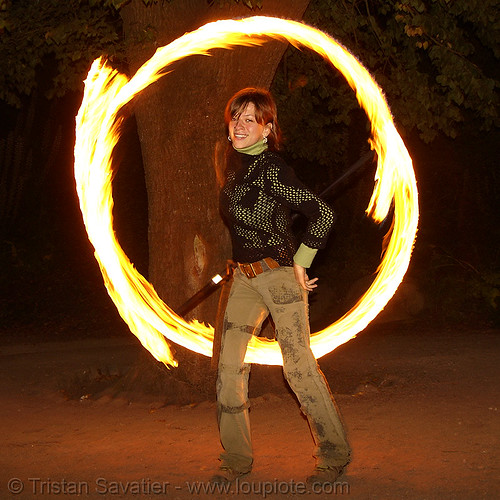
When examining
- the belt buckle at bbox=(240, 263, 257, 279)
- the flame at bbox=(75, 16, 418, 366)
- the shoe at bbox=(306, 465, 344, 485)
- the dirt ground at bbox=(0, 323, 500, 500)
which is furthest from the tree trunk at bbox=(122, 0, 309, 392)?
the shoe at bbox=(306, 465, 344, 485)

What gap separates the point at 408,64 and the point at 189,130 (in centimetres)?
313

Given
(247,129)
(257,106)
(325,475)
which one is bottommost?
(325,475)

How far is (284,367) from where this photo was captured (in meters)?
4.86

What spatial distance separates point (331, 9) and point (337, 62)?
7.35 feet

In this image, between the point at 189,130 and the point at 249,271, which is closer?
the point at 249,271

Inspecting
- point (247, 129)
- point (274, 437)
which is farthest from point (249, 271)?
point (274, 437)

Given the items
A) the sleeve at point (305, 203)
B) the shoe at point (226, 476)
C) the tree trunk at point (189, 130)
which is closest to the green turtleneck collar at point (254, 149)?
the sleeve at point (305, 203)

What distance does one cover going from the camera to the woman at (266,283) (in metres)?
4.76

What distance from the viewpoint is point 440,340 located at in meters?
11.4

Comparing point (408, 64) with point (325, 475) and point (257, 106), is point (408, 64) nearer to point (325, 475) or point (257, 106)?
point (257, 106)

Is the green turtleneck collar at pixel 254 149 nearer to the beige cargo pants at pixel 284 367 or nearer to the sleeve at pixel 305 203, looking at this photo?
the sleeve at pixel 305 203

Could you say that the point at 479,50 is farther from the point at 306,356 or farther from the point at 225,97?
the point at 306,356

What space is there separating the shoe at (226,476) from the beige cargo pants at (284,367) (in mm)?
30

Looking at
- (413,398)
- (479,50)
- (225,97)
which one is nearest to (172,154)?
(225,97)
